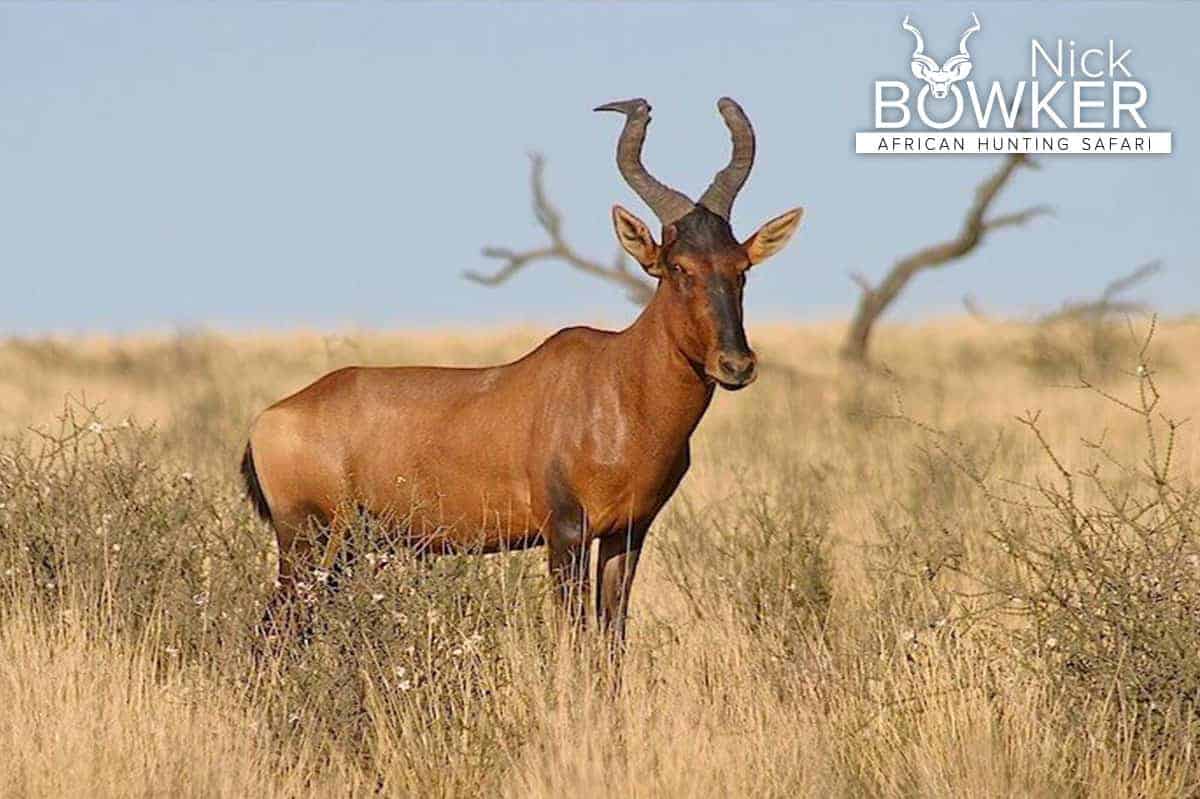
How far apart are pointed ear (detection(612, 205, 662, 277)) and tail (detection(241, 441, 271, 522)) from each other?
2.37m

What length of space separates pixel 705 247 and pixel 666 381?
679 millimetres

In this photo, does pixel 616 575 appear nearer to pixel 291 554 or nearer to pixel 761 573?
pixel 761 573

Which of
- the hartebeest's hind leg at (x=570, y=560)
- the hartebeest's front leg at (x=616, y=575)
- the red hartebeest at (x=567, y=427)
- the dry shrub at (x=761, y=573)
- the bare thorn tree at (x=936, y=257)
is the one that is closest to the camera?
the hartebeest's hind leg at (x=570, y=560)

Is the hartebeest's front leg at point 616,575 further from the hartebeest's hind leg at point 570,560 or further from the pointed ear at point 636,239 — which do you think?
the pointed ear at point 636,239

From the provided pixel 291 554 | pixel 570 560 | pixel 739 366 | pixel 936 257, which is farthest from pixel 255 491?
pixel 936 257

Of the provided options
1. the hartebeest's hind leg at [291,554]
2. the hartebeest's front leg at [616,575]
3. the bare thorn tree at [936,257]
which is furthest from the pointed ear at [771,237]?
the bare thorn tree at [936,257]

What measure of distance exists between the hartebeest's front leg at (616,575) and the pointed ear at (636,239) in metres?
1.24

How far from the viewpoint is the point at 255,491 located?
10.4 m

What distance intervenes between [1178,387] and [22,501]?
24217 mm

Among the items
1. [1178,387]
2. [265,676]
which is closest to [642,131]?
[265,676]

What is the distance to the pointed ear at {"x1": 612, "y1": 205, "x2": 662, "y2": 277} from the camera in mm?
9250

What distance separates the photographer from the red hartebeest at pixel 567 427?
9102 mm

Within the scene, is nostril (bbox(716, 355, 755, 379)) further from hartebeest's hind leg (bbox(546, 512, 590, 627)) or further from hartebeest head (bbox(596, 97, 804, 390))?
hartebeest's hind leg (bbox(546, 512, 590, 627))

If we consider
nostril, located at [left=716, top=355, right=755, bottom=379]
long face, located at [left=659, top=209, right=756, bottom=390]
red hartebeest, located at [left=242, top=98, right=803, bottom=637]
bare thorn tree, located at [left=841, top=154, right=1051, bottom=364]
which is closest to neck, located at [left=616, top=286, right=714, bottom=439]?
red hartebeest, located at [left=242, top=98, right=803, bottom=637]
